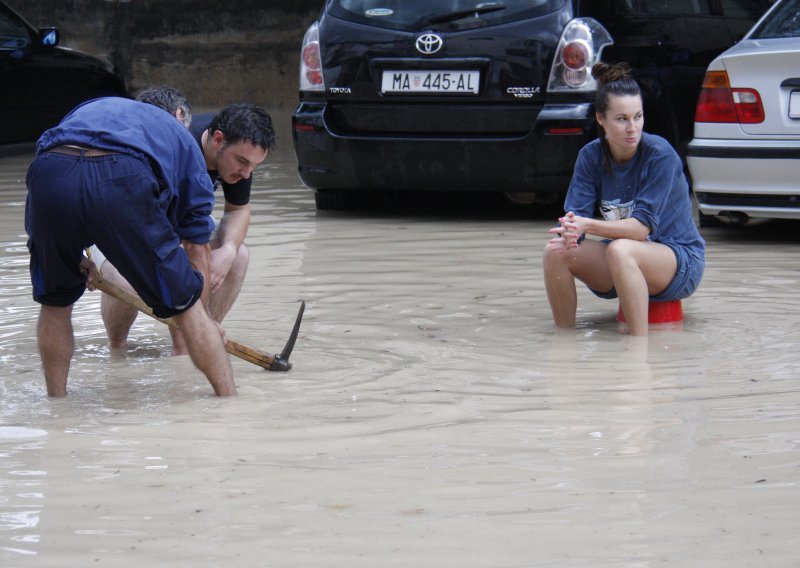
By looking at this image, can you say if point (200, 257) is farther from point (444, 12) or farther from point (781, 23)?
point (781, 23)

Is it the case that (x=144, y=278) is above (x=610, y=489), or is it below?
above

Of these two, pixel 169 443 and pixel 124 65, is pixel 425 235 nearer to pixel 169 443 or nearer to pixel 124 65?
pixel 169 443

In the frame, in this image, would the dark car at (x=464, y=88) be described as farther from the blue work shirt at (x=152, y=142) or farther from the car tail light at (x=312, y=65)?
the blue work shirt at (x=152, y=142)

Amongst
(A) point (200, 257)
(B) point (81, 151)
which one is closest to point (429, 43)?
(A) point (200, 257)

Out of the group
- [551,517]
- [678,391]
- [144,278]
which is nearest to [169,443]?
[144,278]

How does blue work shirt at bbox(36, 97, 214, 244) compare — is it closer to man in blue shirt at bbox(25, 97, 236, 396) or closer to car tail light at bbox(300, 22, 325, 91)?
man in blue shirt at bbox(25, 97, 236, 396)

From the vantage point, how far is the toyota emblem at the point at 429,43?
748 cm

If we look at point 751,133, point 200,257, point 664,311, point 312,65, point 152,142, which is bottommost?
point 664,311

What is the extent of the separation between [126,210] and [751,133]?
3.87 m

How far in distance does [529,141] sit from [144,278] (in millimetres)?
3788

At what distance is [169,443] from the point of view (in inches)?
146

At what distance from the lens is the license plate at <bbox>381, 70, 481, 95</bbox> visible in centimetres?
742

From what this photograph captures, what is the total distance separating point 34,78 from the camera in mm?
11945

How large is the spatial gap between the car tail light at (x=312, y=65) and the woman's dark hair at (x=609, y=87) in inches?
113
